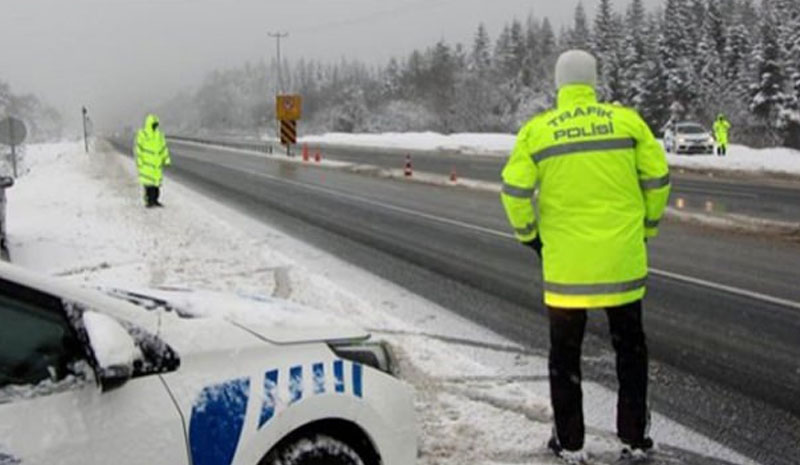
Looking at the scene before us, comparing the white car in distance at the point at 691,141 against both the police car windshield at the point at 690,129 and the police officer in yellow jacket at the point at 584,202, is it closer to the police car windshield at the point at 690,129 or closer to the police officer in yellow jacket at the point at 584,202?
the police car windshield at the point at 690,129

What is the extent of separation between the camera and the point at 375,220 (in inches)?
595

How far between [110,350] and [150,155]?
52.1 ft

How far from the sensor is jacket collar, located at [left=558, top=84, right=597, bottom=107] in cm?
412

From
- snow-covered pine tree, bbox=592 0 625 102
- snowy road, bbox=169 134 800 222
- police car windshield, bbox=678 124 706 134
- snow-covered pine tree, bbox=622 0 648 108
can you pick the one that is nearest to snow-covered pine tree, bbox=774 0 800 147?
snow-covered pine tree, bbox=622 0 648 108

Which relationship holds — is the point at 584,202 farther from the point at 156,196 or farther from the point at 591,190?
the point at 156,196

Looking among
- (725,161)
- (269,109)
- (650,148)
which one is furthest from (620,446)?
→ (269,109)

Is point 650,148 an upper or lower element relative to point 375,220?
upper

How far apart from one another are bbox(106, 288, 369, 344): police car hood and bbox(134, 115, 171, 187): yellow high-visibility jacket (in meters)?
14.1

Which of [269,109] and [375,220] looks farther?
[269,109]

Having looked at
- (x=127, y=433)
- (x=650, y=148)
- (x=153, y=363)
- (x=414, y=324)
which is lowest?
(x=414, y=324)

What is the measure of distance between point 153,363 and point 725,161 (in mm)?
31493

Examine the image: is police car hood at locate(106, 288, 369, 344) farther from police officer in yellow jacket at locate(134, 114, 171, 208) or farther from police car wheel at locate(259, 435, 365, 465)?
police officer in yellow jacket at locate(134, 114, 171, 208)

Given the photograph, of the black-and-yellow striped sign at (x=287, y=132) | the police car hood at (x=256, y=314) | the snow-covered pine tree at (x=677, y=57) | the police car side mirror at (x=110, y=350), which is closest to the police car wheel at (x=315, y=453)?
the police car hood at (x=256, y=314)

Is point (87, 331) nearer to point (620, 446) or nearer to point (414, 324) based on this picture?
point (620, 446)
